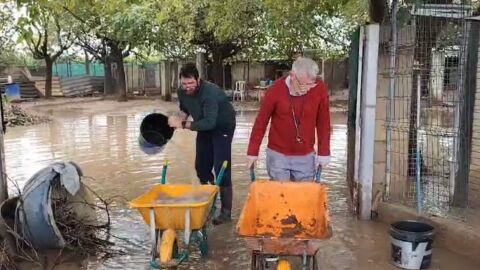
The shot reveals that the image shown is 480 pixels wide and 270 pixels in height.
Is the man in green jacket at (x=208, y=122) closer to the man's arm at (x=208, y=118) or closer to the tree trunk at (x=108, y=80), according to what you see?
the man's arm at (x=208, y=118)

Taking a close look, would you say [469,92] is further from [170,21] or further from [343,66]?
[343,66]

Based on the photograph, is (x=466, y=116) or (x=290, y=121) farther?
(x=466, y=116)

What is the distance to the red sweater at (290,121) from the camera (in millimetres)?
4195

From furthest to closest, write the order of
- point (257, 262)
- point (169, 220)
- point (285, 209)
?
point (285, 209) → point (169, 220) → point (257, 262)

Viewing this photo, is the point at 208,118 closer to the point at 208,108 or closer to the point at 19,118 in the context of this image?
the point at 208,108

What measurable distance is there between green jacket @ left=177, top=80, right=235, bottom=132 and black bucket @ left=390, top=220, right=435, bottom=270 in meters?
1.87

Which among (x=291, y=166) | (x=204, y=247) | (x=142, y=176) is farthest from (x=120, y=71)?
(x=291, y=166)

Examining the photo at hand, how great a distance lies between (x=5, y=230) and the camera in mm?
4535

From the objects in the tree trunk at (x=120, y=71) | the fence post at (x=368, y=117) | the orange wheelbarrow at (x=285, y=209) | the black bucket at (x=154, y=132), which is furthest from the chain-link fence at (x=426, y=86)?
the tree trunk at (x=120, y=71)

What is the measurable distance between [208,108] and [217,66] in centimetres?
1696

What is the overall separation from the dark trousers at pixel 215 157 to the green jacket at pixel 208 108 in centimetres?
11

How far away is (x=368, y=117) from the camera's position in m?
5.36

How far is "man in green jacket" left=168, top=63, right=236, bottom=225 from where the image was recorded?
4.86 m

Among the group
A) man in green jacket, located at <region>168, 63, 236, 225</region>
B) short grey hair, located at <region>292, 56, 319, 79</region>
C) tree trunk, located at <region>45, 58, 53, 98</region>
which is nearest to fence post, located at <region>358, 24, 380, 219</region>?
man in green jacket, located at <region>168, 63, 236, 225</region>
